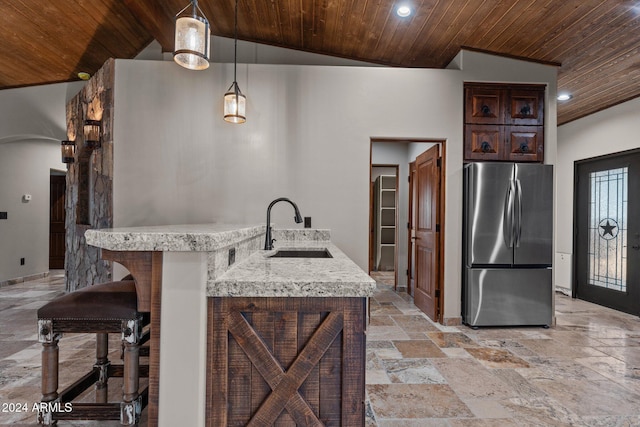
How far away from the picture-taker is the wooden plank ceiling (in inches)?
119

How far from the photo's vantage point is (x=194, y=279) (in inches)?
46.7

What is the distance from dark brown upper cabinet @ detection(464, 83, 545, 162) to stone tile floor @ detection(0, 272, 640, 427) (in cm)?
196

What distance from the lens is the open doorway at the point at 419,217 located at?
151 inches

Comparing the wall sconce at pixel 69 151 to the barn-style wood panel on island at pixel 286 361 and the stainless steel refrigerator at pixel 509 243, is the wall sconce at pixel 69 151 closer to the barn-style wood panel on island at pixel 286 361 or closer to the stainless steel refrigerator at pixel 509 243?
the barn-style wood panel on island at pixel 286 361

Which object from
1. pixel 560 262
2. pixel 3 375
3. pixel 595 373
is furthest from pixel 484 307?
pixel 3 375

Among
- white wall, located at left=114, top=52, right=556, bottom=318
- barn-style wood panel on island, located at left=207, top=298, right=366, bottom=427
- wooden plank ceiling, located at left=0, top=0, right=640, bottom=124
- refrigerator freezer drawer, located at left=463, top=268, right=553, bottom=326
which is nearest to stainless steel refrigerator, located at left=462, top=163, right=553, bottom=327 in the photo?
refrigerator freezer drawer, located at left=463, top=268, right=553, bottom=326

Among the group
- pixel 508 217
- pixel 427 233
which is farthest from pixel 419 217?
pixel 508 217

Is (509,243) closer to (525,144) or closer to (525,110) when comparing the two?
(525,144)

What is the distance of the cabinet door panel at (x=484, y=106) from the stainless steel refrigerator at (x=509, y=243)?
1.83 ft

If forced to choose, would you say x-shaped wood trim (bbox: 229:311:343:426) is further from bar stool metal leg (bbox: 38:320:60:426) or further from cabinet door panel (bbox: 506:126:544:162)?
cabinet door panel (bbox: 506:126:544:162)

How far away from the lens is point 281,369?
1223mm

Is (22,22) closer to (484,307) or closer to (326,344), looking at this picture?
(326,344)

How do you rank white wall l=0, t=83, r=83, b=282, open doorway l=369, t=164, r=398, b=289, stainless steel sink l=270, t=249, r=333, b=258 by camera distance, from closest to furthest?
stainless steel sink l=270, t=249, r=333, b=258 → white wall l=0, t=83, r=83, b=282 → open doorway l=369, t=164, r=398, b=289

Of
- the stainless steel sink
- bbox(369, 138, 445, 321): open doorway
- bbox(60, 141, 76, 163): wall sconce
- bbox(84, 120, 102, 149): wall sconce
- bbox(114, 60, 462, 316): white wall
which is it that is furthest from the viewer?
bbox(60, 141, 76, 163): wall sconce
